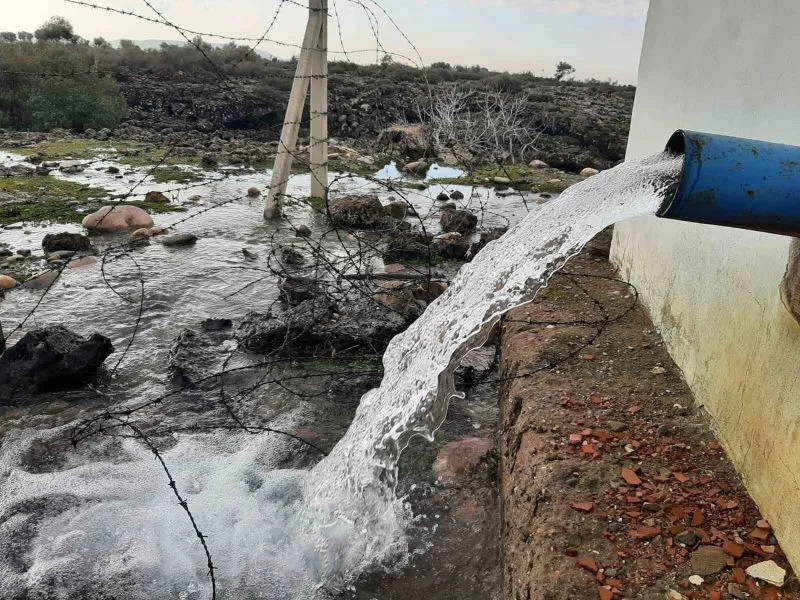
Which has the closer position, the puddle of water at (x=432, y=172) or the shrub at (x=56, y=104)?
the puddle of water at (x=432, y=172)

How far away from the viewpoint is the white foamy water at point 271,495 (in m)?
2.75

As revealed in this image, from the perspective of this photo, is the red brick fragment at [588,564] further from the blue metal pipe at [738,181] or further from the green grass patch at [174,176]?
the green grass patch at [174,176]

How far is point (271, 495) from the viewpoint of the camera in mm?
3381

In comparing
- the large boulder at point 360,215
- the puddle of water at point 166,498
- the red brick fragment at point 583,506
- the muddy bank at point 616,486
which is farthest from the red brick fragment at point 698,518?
the large boulder at point 360,215

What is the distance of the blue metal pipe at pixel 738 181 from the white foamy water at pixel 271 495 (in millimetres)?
650

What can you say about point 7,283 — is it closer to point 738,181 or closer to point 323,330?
point 323,330

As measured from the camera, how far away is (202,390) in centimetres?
447

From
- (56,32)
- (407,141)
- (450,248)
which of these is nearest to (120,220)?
(450,248)

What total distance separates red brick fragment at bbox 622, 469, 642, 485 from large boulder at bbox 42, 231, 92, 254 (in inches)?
256

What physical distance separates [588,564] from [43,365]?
3.76 metres

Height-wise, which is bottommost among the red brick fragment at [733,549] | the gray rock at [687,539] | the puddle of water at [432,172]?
the gray rock at [687,539]

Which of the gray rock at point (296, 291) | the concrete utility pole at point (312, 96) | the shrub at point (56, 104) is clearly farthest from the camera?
the shrub at point (56, 104)

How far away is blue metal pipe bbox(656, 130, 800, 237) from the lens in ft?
5.18

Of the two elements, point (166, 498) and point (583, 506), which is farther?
point (166, 498)
